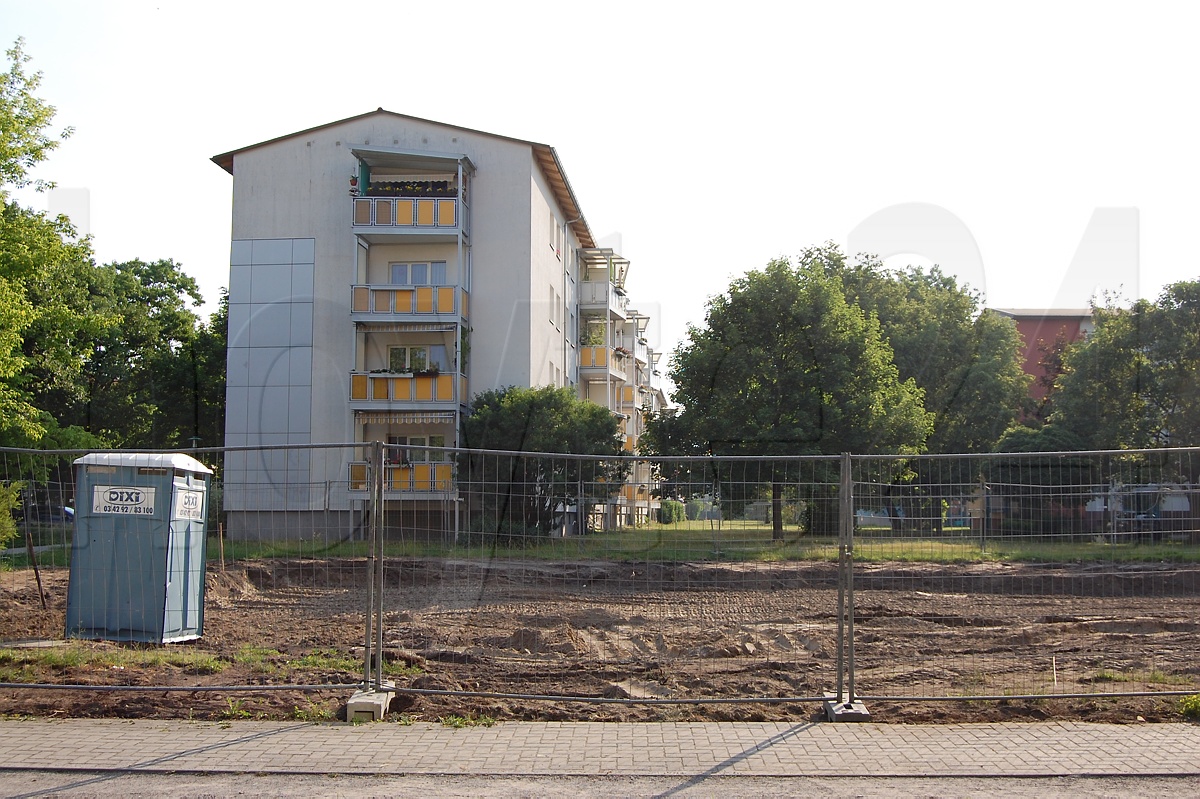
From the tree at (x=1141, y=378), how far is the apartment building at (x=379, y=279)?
20.7 meters

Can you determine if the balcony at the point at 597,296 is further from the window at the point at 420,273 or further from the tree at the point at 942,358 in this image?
the window at the point at 420,273

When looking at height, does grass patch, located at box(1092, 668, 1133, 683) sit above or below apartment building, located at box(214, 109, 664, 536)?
below

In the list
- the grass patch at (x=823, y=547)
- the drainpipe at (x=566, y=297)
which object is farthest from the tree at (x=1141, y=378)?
the grass patch at (x=823, y=547)

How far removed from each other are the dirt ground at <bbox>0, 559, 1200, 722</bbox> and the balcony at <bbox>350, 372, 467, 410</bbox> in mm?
19916

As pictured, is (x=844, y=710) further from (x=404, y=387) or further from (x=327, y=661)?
(x=404, y=387)

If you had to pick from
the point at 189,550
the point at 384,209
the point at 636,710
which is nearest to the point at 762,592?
the point at 636,710

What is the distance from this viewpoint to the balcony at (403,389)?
32469mm

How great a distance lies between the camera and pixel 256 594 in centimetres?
1334

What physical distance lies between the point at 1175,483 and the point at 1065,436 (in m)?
31.9

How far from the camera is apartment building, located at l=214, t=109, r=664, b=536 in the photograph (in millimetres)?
32906

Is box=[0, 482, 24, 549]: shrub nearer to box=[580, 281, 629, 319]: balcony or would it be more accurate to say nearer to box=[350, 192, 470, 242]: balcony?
box=[350, 192, 470, 242]: balcony

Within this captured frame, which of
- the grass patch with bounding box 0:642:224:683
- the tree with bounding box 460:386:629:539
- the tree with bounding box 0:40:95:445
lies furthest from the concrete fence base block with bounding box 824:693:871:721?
the tree with bounding box 0:40:95:445

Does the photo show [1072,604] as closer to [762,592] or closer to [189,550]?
[762,592]

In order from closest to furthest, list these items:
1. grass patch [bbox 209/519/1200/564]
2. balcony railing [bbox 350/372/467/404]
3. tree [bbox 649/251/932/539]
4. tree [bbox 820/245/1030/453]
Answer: grass patch [bbox 209/519/1200/564], tree [bbox 649/251/932/539], balcony railing [bbox 350/372/467/404], tree [bbox 820/245/1030/453]
